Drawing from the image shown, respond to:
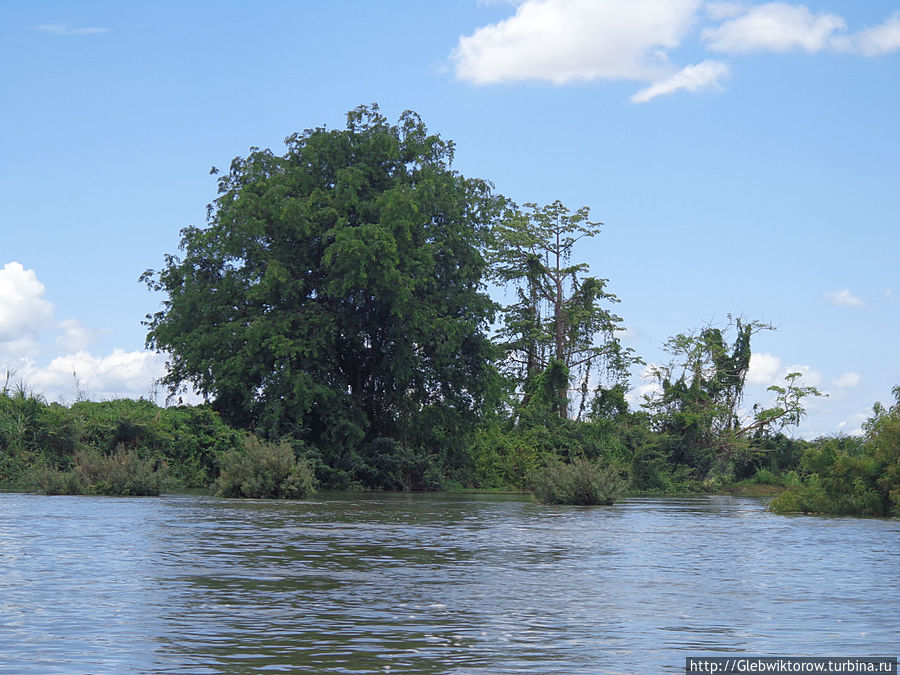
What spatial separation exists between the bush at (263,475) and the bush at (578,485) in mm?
7613

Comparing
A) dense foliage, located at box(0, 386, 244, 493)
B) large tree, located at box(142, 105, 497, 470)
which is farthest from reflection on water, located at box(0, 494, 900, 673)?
large tree, located at box(142, 105, 497, 470)

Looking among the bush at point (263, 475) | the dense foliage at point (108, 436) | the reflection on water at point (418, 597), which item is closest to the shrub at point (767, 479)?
the dense foliage at point (108, 436)

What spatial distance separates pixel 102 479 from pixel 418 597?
79.4 ft

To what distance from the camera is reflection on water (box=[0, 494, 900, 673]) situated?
7.12 metres

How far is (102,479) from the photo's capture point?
3203cm

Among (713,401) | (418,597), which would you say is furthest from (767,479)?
(418,597)

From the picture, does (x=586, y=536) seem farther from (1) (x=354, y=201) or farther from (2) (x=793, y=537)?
(1) (x=354, y=201)

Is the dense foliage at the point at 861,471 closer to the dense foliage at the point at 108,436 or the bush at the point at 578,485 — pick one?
the bush at the point at 578,485

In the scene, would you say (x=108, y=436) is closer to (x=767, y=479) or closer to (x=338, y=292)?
(x=338, y=292)

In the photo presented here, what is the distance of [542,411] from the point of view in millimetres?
56344

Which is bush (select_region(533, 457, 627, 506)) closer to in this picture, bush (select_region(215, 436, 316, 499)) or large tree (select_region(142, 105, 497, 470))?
bush (select_region(215, 436, 316, 499))

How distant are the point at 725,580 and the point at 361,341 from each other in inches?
1367

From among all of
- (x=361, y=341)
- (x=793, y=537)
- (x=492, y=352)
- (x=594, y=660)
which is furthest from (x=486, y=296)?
(x=594, y=660)

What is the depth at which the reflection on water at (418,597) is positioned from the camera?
7.12m
